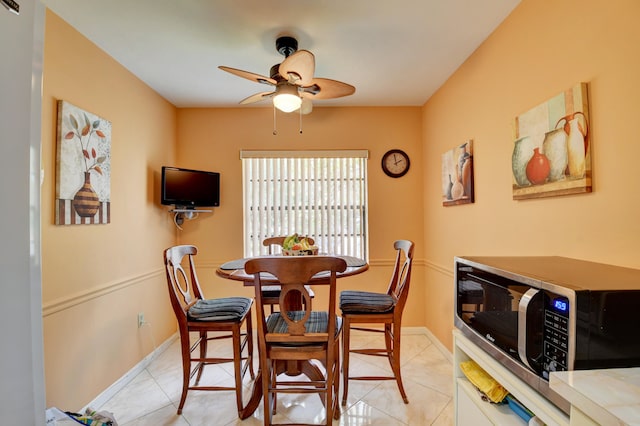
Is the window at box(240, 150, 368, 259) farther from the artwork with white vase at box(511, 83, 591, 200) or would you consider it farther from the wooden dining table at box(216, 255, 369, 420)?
the artwork with white vase at box(511, 83, 591, 200)

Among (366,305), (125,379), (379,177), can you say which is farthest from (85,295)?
(379,177)

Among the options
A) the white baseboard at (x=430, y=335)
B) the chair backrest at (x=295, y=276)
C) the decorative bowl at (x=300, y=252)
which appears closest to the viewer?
the chair backrest at (x=295, y=276)

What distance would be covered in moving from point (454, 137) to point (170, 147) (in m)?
2.85

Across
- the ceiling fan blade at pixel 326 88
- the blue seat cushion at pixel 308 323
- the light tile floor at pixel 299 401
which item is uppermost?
the ceiling fan blade at pixel 326 88

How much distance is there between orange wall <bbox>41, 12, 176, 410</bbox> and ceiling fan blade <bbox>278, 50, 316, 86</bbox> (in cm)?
137

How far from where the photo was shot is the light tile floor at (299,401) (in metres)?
1.89

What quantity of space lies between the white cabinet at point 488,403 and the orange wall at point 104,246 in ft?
7.25

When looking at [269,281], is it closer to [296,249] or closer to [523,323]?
[296,249]

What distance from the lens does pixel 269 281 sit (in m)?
1.79

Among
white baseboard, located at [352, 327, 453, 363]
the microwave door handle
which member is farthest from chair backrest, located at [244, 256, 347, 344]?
white baseboard, located at [352, 327, 453, 363]

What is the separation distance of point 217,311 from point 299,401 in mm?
865

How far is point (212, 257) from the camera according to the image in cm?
328

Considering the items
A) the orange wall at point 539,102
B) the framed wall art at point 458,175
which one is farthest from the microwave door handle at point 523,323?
the framed wall art at point 458,175

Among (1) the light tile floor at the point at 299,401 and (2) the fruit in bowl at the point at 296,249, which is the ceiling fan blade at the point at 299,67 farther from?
(1) the light tile floor at the point at 299,401
